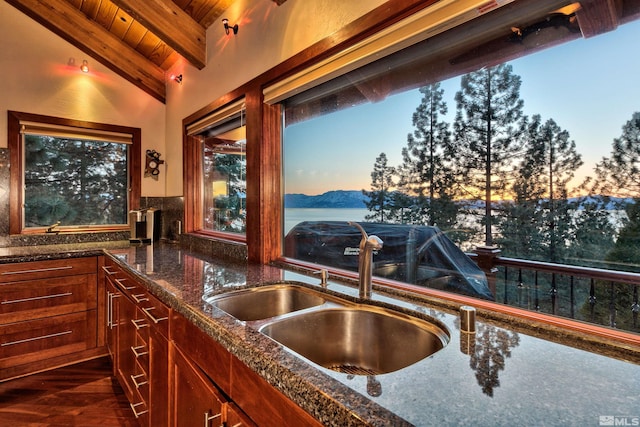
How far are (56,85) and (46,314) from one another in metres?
1.96

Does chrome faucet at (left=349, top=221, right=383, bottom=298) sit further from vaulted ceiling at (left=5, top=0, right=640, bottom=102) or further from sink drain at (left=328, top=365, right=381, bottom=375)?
vaulted ceiling at (left=5, top=0, right=640, bottom=102)

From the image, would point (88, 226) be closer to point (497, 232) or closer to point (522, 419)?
point (497, 232)

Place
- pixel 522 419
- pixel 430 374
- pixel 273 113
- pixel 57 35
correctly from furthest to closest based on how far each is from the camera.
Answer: pixel 57 35, pixel 273 113, pixel 430 374, pixel 522 419

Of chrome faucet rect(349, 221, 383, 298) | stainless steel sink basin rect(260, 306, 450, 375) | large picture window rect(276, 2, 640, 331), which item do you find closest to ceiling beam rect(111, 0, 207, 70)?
large picture window rect(276, 2, 640, 331)

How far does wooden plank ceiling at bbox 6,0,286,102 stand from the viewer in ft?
7.83

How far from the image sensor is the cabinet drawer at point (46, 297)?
2271mm

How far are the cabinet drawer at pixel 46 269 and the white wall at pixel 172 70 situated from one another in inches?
39.5

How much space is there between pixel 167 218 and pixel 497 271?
10.1 feet

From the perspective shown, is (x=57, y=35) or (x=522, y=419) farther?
(x=57, y=35)

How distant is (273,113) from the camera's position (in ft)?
6.79

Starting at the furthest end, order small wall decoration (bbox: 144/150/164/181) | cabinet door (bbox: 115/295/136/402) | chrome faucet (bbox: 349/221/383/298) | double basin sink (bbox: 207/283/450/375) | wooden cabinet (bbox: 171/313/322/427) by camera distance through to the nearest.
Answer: small wall decoration (bbox: 144/150/164/181) → cabinet door (bbox: 115/295/136/402) → chrome faucet (bbox: 349/221/383/298) → double basin sink (bbox: 207/283/450/375) → wooden cabinet (bbox: 171/313/322/427)

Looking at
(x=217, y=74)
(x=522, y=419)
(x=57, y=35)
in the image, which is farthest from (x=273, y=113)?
(x=57, y=35)

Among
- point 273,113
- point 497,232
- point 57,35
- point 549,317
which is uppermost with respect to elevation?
point 57,35

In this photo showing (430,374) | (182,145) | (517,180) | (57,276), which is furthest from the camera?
(182,145)
